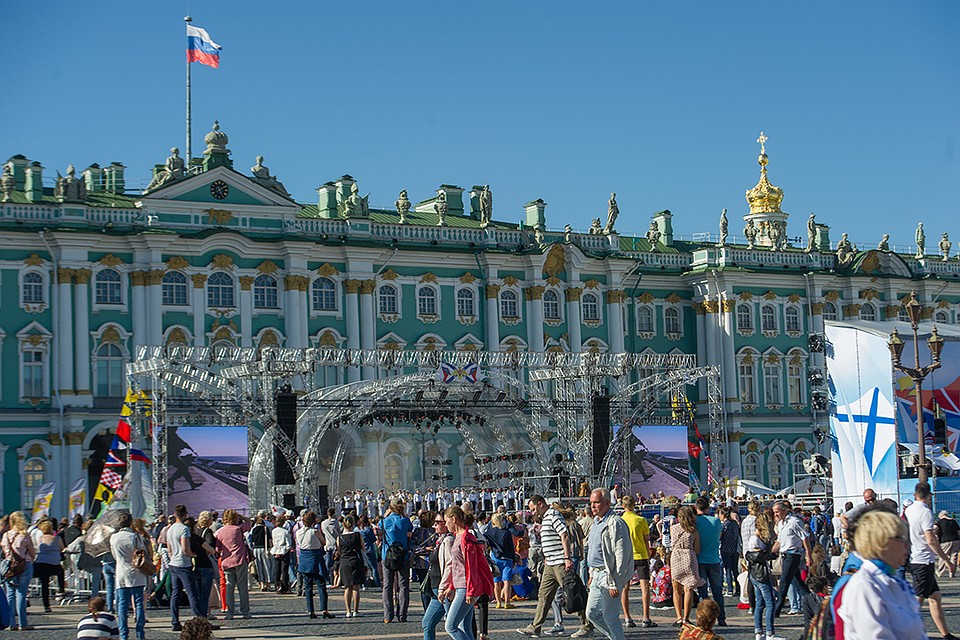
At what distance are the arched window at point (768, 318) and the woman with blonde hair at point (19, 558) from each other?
4727cm

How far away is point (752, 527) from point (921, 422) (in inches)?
399

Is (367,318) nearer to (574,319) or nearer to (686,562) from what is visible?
(574,319)

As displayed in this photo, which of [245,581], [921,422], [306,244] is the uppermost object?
[306,244]

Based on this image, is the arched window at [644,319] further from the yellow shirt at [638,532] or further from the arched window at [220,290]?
the yellow shirt at [638,532]

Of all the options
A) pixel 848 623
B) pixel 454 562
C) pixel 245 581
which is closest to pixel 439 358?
pixel 245 581

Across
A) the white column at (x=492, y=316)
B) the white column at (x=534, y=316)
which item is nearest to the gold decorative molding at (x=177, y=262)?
the white column at (x=492, y=316)

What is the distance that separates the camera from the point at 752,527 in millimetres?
20781

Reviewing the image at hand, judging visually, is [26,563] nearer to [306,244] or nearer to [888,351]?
[888,351]

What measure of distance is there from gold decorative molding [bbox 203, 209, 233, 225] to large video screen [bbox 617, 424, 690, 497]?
15969mm

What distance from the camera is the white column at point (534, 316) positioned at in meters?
61.6

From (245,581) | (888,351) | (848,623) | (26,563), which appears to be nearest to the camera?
(848,623)

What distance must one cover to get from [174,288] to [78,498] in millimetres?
11635

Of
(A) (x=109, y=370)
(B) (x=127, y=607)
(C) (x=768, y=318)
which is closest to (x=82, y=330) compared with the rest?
(A) (x=109, y=370)

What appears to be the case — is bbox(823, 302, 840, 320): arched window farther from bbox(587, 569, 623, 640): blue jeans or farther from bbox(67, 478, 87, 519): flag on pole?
bbox(587, 569, 623, 640): blue jeans
